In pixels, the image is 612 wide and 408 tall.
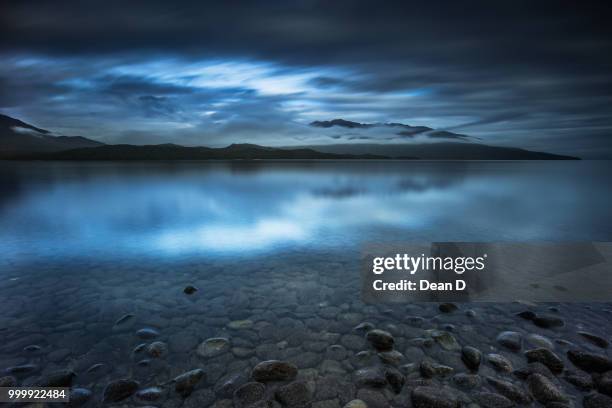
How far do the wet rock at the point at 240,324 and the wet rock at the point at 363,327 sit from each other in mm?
2274

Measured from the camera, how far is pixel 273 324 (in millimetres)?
6906

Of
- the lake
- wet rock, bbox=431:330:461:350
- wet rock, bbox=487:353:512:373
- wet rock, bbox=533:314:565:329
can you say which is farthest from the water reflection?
wet rock, bbox=487:353:512:373

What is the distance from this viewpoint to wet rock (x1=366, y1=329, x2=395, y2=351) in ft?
19.8

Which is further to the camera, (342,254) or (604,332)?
(342,254)

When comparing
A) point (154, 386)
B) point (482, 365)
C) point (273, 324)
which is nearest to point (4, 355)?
point (154, 386)

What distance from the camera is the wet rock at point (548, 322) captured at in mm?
6832

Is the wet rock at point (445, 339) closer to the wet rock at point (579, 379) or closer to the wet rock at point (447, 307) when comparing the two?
the wet rock at point (447, 307)

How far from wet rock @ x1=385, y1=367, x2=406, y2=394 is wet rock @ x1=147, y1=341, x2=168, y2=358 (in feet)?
13.2

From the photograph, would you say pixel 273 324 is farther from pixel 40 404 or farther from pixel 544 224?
pixel 544 224

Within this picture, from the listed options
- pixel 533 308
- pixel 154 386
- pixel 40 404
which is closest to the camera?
A: pixel 40 404

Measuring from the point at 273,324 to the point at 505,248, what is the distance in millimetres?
10620

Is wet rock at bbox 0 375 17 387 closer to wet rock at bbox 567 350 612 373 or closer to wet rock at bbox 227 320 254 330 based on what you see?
wet rock at bbox 227 320 254 330

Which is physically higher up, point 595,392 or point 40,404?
point 595,392

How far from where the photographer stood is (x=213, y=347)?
6.01 metres
